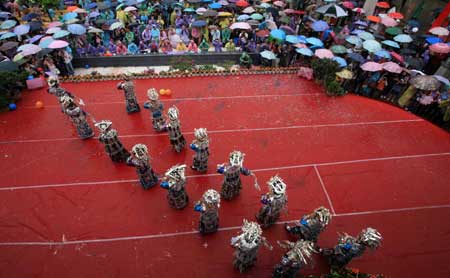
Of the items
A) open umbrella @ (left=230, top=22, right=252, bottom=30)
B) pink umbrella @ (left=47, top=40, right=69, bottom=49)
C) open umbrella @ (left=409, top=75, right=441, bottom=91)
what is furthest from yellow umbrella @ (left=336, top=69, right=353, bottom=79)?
pink umbrella @ (left=47, top=40, right=69, bottom=49)

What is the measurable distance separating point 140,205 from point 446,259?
7196 millimetres

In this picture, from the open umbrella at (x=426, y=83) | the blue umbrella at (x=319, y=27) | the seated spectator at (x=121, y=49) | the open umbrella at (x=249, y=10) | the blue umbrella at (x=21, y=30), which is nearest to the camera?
the open umbrella at (x=426, y=83)

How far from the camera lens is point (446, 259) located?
19.4ft

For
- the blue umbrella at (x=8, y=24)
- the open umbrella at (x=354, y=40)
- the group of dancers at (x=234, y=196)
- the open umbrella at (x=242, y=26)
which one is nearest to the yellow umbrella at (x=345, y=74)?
the open umbrella at (x=354, y=40)

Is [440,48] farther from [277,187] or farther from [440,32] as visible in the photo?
[277,187]

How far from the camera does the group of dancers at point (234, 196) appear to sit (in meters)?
4.68

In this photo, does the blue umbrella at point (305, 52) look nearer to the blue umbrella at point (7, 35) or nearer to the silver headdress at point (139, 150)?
the silver headdress at point (139, 150)

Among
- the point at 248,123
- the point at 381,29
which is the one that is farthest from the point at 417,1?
the point at 248,123

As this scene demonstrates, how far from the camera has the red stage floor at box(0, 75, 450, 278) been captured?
5.68m

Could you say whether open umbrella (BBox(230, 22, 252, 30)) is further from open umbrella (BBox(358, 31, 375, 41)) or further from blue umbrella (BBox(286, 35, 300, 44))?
open umbrella (BBox(358, 31, 375, 41))

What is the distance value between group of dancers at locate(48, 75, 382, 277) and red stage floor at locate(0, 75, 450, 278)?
0.37 meters

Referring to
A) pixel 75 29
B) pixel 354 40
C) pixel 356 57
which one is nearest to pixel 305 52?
pixel 356 57

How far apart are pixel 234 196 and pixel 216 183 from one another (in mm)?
687

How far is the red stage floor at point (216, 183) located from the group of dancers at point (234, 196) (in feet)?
1.22
